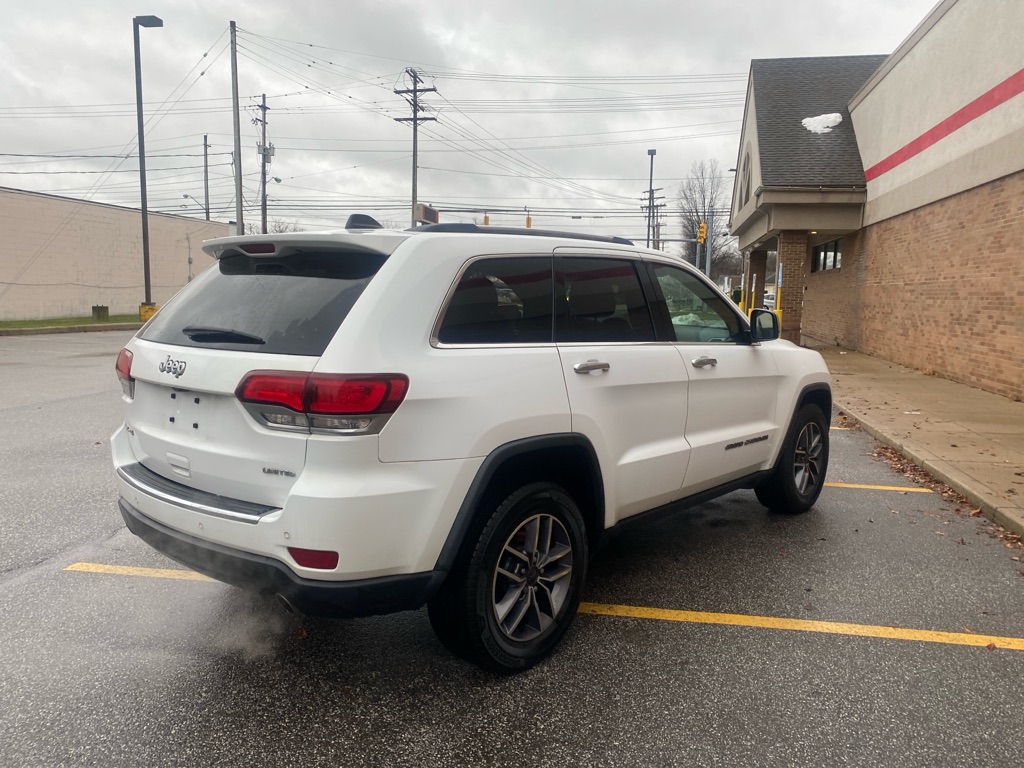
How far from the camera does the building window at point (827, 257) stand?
65.2 feet

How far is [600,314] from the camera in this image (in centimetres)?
341

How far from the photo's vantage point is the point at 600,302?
11.2 ft

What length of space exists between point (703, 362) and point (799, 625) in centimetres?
140

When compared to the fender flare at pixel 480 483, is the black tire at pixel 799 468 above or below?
below

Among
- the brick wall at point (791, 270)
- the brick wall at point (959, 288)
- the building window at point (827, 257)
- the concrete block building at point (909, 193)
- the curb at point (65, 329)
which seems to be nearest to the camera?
the brick wall at point (959, 288)

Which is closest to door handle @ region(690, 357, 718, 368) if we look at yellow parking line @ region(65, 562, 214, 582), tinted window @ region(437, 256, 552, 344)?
tinted window @ region(437, 256, 552, 344)

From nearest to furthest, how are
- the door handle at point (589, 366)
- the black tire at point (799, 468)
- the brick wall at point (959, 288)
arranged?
the door handle at point (589, 366) → the black tire at point (799, 468) → the brick wall at point (959, 288)

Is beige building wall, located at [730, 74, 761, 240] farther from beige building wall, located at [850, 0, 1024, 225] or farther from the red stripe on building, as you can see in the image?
the red stripe on building

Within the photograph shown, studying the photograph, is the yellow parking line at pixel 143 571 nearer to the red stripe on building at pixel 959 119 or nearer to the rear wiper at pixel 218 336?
the rear wiper at pixel 218 336

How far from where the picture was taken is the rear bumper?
96.3 inches

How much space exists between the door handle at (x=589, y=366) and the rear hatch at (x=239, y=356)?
98cm

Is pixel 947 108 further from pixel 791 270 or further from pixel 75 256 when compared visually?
pixel 75 256

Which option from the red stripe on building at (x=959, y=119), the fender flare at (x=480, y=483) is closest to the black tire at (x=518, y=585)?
the fender flare at (x=480, y=483)

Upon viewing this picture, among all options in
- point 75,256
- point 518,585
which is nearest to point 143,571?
point 518,585
